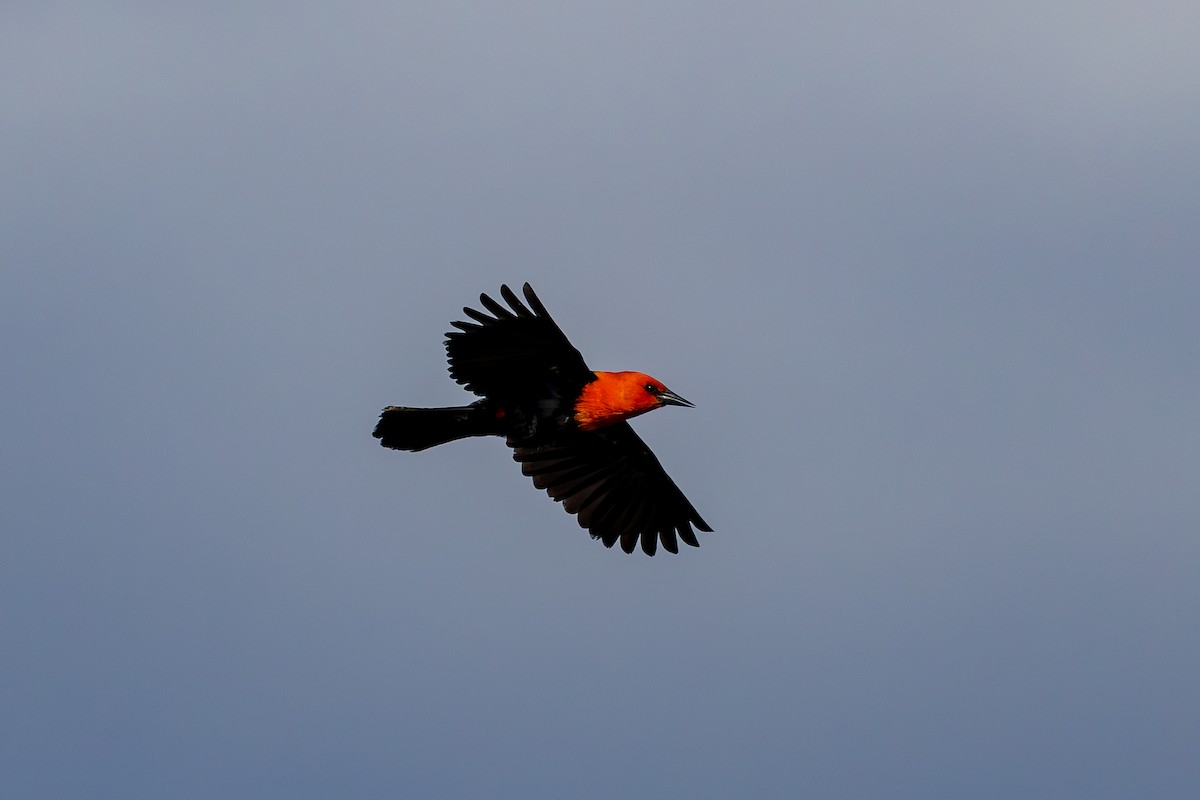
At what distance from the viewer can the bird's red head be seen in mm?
15289

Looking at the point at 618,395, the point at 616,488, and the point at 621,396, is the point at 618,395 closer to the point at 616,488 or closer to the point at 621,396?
the point at 621,396

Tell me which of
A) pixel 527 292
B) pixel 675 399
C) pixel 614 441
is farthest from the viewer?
pixel 614 441

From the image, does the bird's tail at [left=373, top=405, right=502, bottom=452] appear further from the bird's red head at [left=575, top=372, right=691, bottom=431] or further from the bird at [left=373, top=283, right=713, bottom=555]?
the bird's red head at [left=575, top=372, right=691, bottom=431]

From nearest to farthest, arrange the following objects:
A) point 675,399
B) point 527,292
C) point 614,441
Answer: point 527,292 < point 675,399 < point 614,441

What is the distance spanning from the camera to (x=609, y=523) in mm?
17391

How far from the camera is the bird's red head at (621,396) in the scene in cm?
1529

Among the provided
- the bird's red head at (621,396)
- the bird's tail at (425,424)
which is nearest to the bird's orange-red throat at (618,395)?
the bird's red head at (621,396)

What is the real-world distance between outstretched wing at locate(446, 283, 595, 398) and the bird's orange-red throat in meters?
0.12

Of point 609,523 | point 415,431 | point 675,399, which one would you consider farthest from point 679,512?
point 415,431

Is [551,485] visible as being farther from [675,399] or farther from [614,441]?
[675,399]

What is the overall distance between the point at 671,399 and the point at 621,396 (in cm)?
48

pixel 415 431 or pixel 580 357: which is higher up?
pixel 580 357

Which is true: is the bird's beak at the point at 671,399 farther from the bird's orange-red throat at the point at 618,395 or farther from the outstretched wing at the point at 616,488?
the outstretched wing at the point at 616,488

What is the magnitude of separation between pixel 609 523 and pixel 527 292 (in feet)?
12.6
